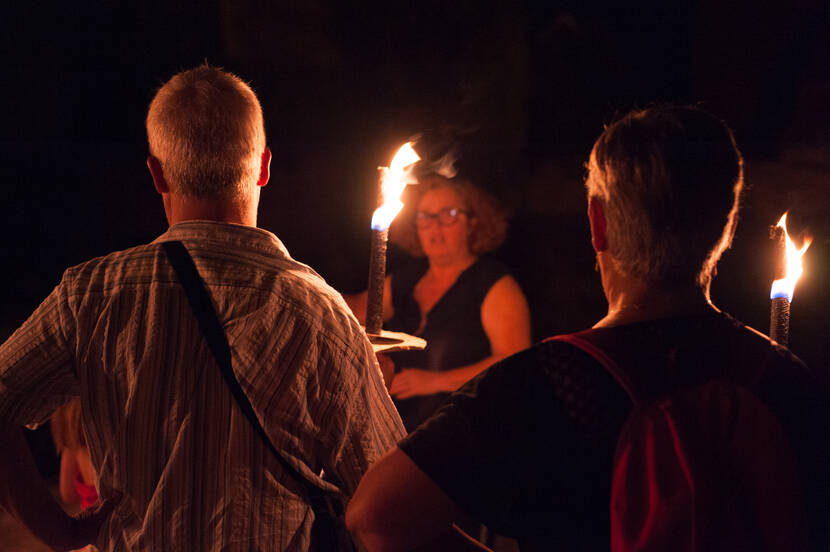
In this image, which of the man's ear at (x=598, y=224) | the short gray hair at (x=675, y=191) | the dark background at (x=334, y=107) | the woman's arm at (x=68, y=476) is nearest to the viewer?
the short gray hair at (x=675, y=191)

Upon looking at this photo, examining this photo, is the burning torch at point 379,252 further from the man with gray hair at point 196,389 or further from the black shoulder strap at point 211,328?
the black shoulder strap at point 211,328

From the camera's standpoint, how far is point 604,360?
3.31ft

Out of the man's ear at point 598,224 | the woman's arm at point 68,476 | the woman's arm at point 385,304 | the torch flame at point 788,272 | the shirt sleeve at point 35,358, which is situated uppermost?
the man's ear at point 598,224

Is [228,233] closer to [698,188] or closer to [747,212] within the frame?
[698,188]

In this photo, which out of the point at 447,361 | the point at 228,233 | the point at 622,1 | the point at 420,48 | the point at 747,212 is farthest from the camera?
the point at 420,48

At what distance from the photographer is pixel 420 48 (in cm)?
462

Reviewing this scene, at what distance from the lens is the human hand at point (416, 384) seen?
12.4 ft

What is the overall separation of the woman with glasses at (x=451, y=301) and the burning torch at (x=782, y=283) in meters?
2.26

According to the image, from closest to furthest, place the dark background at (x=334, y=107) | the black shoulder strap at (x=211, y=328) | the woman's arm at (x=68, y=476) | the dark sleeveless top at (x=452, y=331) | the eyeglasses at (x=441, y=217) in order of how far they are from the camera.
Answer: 1. the black shoulder strap at (x=211, y=328)
2. the woman's arm at (x=68, y=476)
3. the dark sleeveless top at (x=452, y=331)
4. the eyeglasses at (x=441, y=217)
5. the dark background at (x=334, y=107)

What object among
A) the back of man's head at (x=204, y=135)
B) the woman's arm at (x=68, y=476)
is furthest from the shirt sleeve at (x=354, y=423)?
the woman's arm at (x=68, y=476)

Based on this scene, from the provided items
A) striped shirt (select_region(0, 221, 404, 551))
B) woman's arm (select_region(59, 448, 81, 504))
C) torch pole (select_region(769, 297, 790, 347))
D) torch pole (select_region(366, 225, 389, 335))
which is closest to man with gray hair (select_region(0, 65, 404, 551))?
striped shirt (select_region(0, 221, 404, 551))

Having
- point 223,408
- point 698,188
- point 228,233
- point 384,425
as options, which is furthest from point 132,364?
point 698,188

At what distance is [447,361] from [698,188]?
2891mm

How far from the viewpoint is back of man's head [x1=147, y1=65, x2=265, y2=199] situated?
148cm
